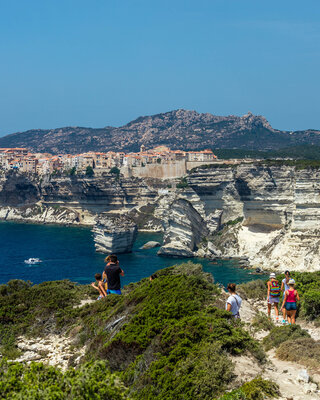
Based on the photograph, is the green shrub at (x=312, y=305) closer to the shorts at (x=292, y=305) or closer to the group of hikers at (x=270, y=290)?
the group of hikers at (x=270, y=290)

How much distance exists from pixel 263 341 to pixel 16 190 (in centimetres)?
9688

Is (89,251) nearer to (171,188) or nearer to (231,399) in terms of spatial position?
(171,188)

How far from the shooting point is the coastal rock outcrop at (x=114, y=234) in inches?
2277

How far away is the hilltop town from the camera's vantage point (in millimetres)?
93769

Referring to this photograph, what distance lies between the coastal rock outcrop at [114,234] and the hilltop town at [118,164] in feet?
114

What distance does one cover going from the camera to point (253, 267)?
1885 inches

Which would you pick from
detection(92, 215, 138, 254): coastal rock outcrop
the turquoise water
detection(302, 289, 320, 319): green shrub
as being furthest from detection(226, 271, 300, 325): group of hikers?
detection(92, 215, 138, 254): coastal rock outcrop

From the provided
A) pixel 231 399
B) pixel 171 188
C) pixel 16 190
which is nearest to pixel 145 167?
pixel 171 188

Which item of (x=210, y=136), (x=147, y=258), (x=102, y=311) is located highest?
(x=210, y=136)

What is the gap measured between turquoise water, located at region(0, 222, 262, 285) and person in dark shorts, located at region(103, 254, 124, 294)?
27.0 meters

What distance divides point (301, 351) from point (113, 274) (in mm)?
5747

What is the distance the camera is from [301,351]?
31.7 feet

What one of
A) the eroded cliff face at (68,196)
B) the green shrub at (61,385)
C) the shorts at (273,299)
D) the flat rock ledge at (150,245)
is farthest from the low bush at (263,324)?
the eroded cliff face at (68,196)

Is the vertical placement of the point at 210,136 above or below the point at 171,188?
above
